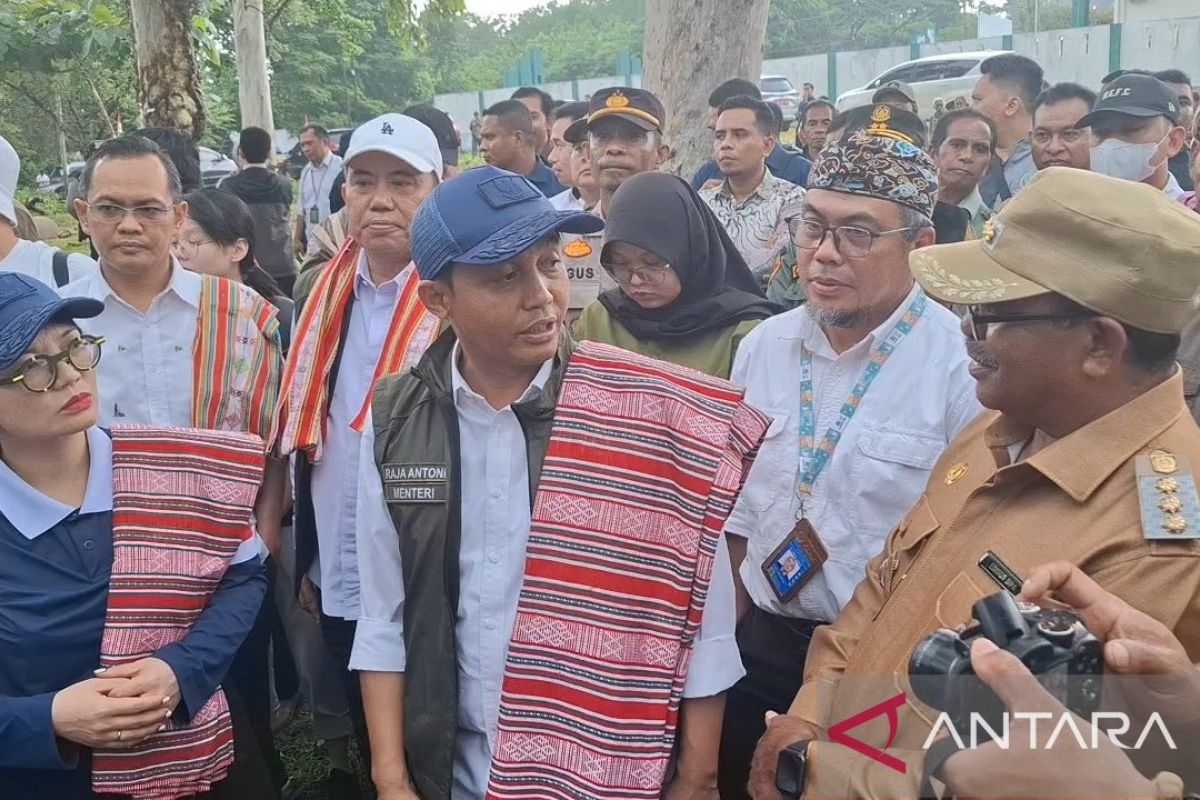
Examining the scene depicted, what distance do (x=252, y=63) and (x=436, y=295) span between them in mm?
14176

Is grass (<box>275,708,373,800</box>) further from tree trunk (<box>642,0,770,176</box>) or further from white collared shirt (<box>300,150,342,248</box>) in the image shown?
white collared shirt (<box>300,150,342,248</box>)

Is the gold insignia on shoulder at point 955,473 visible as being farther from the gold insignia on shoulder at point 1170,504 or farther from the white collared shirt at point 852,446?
the gold insignia on shoulder at point 1170,504

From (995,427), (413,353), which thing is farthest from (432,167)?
(995,427)

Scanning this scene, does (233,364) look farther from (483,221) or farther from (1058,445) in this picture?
(1058,445)

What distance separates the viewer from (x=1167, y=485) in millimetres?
1735

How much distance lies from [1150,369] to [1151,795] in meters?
0.83

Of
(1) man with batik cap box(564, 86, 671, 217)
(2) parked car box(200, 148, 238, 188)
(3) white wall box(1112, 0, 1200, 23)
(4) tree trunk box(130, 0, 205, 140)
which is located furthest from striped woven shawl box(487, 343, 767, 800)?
(3) white wall box(1112, 0, 1200, 23)

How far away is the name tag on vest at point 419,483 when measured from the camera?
2.19 m

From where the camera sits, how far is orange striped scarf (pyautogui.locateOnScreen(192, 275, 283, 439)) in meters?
3.37

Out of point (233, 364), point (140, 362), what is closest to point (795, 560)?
point (233, 364)

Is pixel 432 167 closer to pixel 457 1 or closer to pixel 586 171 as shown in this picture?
pixel 586 171

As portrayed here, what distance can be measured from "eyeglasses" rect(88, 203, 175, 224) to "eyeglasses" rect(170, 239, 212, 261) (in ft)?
3.93

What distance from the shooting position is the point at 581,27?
6388 cm

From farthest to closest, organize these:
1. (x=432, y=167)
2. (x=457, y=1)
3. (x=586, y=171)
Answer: (x=457, y=1) < (x=586, y=171) < (x=432, y=167)
